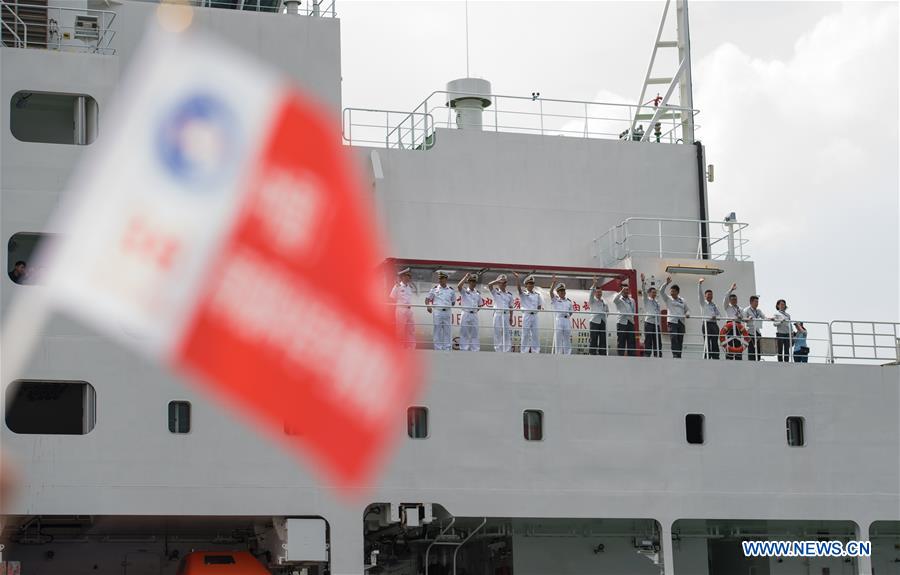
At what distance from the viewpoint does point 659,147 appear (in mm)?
20984

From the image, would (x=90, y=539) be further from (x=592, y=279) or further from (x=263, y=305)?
(x=592, y=279)

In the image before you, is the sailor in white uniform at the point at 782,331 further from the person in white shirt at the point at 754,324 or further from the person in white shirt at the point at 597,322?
the person in white shirt at the point at 597,322

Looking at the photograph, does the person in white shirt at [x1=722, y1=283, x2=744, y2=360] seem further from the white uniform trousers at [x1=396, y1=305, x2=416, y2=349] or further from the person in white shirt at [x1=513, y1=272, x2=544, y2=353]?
the white uniform trousers at [x1=396, y1=305, x2=416, y2=349]

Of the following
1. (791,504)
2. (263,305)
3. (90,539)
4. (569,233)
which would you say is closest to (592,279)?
(569,233)

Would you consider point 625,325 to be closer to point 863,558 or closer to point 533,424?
point 533,424

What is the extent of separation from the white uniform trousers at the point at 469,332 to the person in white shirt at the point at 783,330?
4480 millimetres

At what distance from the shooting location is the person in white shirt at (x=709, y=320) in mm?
18469

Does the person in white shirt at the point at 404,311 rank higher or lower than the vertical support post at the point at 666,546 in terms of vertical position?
higher

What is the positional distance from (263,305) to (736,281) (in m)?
7.73

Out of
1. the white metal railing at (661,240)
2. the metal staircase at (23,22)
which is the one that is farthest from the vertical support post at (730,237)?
the metal staircase at (23,22)

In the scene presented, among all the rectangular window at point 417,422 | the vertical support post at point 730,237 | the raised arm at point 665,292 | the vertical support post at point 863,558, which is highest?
the vertical support post at point 730,237

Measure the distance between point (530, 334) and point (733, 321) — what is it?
3.11 metres
